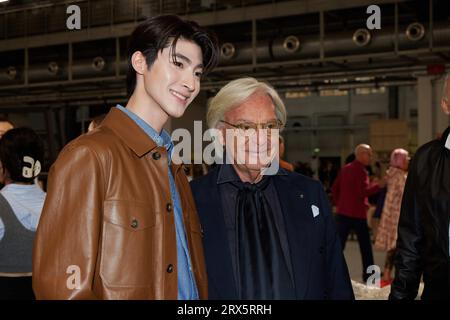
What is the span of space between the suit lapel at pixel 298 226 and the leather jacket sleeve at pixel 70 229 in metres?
0.73

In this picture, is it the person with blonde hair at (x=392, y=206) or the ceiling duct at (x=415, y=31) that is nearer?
the person with blonde hair at (x=392, y=206)

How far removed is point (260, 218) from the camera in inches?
70.4

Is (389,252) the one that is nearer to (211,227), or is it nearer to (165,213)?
(211,227)

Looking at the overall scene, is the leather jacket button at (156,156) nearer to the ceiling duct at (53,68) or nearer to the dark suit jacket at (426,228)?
the dark suit jacket at (426,228)

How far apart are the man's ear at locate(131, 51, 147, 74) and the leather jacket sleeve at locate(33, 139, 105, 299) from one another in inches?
11.9

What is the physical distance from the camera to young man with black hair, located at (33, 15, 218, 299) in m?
1.22

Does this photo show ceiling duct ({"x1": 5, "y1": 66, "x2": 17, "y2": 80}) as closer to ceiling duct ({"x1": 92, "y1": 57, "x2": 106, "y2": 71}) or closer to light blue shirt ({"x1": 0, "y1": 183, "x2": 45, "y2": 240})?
ceiling duct ({"x1": 92, "y1": 57, "x2": 106, "y2": 71})

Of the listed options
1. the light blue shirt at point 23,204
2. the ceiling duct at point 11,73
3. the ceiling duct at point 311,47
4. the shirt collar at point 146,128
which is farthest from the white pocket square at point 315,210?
the ceiling duct at point 11,73

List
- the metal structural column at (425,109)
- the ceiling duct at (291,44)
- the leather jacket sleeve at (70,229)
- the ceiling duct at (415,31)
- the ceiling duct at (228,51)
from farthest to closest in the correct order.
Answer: the ceiling duct at (228,51) < the metal structural column at (425,109) < the ceiling duct at (291,44) < the ceiling duct at (415,31) < the leather jacket sleeve at (70,229)

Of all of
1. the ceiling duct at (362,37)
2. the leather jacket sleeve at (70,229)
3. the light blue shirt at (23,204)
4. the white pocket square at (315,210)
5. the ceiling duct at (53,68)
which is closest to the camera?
the leather jacket sleeve at (70,229)

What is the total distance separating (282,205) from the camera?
1812mm

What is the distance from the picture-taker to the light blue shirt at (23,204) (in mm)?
2512

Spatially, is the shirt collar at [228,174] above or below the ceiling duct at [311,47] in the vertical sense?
below

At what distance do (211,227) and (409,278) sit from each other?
1021 millimetres
